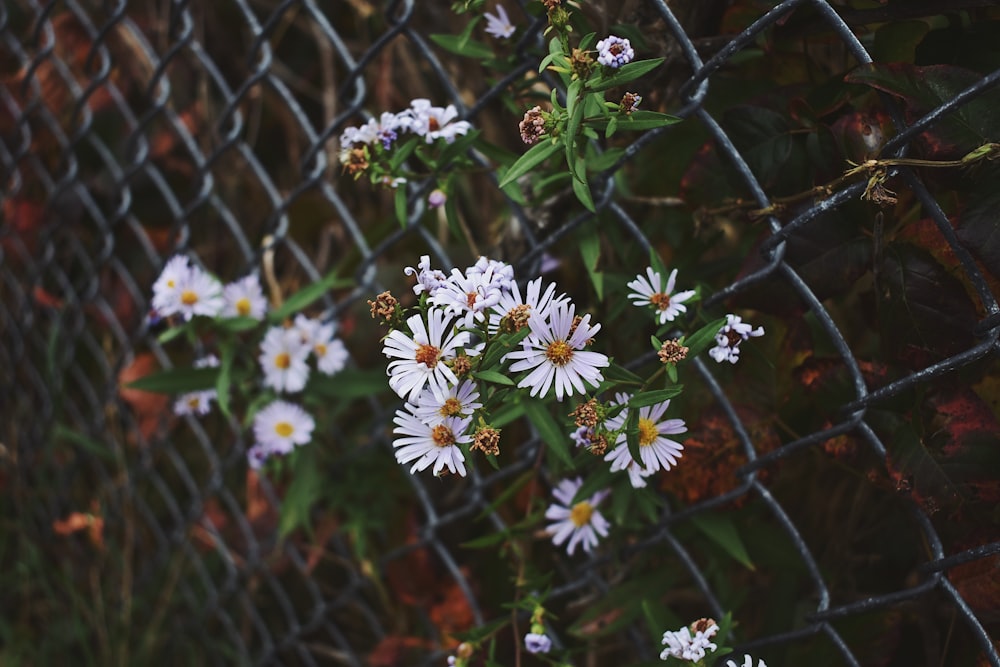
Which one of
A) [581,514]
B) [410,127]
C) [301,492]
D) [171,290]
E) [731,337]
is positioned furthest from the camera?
[301,492]

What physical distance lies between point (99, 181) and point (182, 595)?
949mm

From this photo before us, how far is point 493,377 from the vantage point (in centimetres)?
68

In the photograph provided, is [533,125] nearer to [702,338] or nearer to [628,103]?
[628,103]

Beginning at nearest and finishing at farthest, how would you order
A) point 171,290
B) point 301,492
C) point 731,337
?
point 731,337, point 171,290, point 301,492

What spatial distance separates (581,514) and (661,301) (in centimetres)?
29

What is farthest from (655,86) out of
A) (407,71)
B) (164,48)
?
(164,48)

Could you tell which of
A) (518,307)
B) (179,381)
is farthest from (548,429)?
(179,381)

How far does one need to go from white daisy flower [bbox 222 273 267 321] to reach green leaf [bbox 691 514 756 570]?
0.64 meters

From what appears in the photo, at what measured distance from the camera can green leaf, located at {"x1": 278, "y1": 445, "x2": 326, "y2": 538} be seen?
1275 millimetres

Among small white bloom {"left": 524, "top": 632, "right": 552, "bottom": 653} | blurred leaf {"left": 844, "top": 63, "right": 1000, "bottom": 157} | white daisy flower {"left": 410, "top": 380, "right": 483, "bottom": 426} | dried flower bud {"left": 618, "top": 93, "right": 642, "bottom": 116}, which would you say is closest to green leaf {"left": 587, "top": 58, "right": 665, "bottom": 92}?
dried flower bud {"left": 618, "top": 93, "right": 642, "bottom": 116}

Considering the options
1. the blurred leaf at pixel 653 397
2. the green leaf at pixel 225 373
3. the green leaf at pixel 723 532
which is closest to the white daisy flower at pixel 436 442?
the blurred leaf at pixel 653 397

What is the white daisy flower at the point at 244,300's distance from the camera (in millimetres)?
1218

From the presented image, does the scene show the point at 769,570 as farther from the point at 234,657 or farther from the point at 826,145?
the point at 234,657

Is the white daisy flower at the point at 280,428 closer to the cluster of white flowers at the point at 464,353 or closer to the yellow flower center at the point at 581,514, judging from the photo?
the yellow flower center at the point at 581,514
